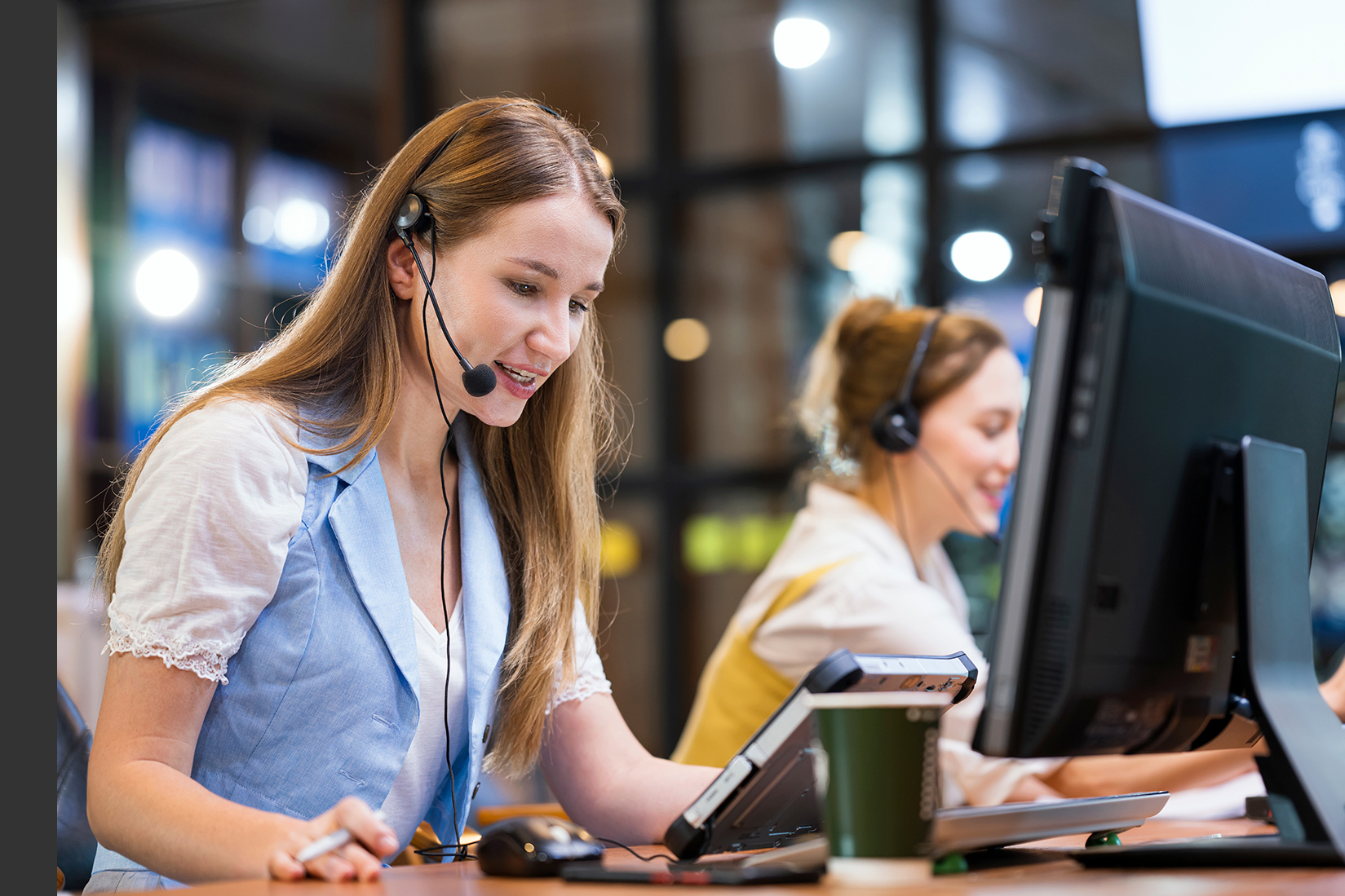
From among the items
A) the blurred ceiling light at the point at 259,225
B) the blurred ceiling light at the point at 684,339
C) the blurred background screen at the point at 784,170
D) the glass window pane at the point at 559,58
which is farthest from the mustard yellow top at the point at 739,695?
the blurred ceiling light at the point at 259,225

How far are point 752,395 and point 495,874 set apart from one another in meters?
3.12

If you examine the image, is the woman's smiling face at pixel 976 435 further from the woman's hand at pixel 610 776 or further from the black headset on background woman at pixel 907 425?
the woman's hand at pixel 610 776

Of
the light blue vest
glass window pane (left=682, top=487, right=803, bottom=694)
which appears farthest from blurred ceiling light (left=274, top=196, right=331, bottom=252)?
the light blue vest

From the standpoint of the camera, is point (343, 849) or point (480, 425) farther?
point (480, 425)

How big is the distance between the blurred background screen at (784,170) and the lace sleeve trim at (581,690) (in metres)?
1.98

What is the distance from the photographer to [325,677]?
117 cm

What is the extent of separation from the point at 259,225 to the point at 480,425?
4726 millimetres

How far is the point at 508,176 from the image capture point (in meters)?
1.29

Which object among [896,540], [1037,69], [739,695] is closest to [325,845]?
[739,695]

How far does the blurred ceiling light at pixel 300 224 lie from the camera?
588 cm

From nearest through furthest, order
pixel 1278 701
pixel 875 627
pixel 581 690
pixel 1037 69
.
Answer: pixel 1278 701 → pixel 581 690 → pixel 875 627 → pixel 1037 69

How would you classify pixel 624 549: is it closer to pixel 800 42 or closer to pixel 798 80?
pixel 798 80

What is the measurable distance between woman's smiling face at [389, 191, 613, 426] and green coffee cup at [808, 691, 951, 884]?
0.65 m

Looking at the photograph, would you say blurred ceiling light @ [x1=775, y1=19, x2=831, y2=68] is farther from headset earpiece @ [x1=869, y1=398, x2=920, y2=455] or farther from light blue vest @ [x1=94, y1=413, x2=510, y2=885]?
light blue vest @ [x1=94, y1=413, x2=510, y2=885]
